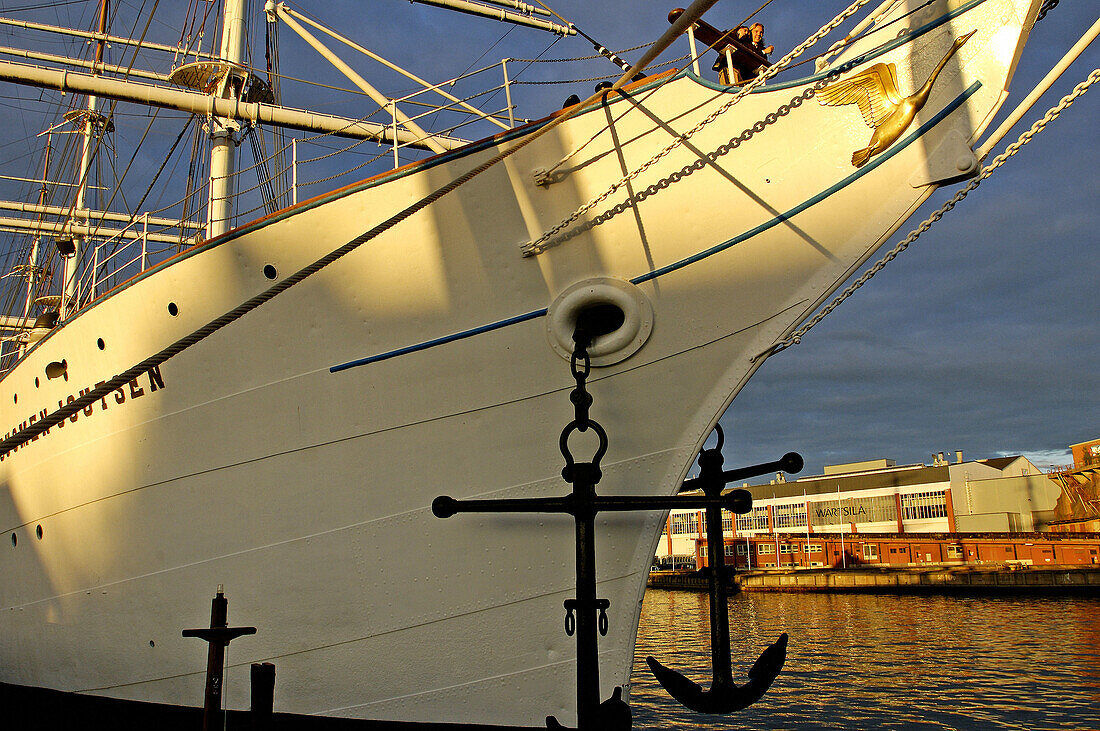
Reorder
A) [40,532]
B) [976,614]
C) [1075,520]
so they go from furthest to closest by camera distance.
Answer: [1075,520]
[976,614]
[40,532]

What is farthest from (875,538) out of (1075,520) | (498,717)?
(498,717)

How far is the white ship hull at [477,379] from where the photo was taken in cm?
464

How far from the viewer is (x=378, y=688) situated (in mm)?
4879

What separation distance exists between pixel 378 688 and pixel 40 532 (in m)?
4.10

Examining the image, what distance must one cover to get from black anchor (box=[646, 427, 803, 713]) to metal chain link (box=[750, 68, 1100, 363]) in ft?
3.04

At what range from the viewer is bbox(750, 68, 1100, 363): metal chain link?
12.4ft

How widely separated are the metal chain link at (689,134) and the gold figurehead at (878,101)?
26 cm

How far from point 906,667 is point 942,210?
1283 cm

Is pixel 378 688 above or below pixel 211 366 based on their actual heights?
below

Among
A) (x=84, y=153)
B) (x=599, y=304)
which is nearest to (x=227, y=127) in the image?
(x=599, y=304)

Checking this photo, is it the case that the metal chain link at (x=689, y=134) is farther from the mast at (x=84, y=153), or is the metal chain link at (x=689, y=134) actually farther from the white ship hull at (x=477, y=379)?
the mast at (x=84, y=153)

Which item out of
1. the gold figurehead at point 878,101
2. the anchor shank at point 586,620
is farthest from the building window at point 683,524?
the anchor shank at point 586,620

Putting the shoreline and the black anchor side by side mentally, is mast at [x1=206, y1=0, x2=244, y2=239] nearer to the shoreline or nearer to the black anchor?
the black anchor

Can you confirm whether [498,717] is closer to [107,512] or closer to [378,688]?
[378,688]
